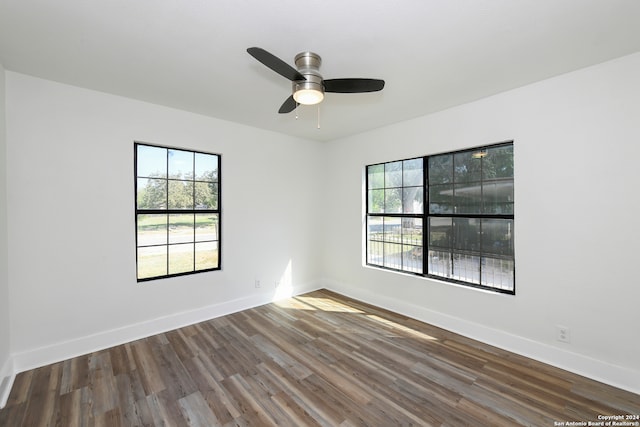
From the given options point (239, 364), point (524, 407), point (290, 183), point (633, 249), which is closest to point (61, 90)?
point (290, 183)

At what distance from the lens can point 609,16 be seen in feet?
5.57

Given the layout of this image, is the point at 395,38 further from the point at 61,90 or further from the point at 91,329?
the point at 91,329

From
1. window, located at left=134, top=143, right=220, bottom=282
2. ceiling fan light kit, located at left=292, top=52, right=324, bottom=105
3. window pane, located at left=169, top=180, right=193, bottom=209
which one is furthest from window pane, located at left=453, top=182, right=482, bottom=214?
window pane, located at left=169, top=180, right=193, bottom=209

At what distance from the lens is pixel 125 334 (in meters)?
2.94

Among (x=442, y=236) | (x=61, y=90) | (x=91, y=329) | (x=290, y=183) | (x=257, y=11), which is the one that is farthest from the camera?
(x=290, y=183)

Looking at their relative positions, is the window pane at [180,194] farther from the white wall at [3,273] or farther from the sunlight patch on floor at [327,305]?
the sunlight patch on floor at [327,305]

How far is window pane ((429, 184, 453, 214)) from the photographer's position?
11.0 feet

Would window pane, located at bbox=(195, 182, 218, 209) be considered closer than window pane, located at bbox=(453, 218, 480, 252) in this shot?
No

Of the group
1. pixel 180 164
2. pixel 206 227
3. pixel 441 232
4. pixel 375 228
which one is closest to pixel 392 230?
pixel 375 228

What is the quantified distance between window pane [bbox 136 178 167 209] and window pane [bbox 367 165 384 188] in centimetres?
282

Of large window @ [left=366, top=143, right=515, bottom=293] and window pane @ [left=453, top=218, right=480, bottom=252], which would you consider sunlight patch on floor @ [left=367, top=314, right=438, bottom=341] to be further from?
window pane @ [left=453, top=218, right=480, bottom=252]

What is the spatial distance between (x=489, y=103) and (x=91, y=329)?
185 inches

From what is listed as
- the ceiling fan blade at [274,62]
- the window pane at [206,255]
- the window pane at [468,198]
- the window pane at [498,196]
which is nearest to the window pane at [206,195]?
the window pane at [206,255]

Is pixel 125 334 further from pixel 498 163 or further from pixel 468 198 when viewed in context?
pixel 498 163
